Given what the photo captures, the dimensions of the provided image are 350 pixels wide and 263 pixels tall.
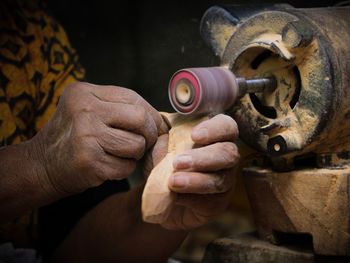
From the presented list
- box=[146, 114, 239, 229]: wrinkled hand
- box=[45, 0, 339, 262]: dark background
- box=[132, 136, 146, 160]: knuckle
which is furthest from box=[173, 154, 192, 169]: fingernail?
box=[45, 0, 339, 262]: dark background

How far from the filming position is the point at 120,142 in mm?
1033

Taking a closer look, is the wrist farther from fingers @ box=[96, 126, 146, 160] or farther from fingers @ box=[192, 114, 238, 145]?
fingers @ box=[192, 114, 238, 145]

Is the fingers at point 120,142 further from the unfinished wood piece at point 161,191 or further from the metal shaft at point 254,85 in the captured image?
the metal shaft at point 254,85

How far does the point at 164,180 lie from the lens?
956mm

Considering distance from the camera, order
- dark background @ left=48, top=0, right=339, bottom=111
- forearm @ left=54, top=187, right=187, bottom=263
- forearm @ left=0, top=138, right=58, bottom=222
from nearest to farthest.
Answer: forearm @ left=0, top=138, right=58, bottom=222 < forearm @ left=54, top=187, right=187, bottom=263 < dark background @ left=48, top=0, right=339, bottom=111

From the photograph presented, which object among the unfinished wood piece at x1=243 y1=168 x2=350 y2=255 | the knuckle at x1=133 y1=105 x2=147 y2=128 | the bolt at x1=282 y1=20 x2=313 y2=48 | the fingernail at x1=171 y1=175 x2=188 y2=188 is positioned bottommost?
the unfinished wood piece at x1=243 y1=168 x2=350 y2=255

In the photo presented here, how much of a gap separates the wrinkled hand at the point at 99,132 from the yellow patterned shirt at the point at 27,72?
491 mm

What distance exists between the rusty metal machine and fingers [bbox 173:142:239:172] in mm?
133

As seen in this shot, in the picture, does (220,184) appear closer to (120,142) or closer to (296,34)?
Result: (120,142)

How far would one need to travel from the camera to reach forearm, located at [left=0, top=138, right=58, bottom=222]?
116 cm

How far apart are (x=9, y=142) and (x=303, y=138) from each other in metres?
0.84

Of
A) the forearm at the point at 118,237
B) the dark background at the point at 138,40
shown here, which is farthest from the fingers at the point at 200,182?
the dark background at the point at 138,40

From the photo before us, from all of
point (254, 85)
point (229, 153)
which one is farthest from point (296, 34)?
point (229, 153)

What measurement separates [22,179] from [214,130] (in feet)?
1.49
